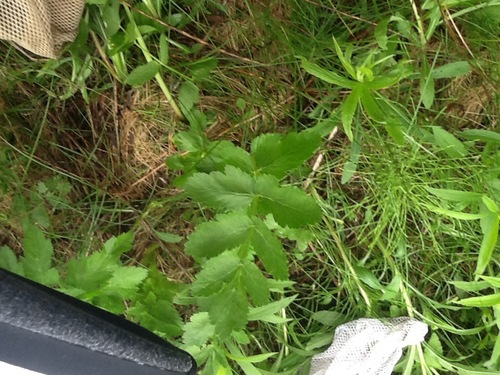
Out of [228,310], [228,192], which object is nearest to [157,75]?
[228,192]

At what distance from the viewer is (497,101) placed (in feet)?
3.01

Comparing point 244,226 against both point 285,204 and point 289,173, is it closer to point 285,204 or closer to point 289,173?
point 285,204

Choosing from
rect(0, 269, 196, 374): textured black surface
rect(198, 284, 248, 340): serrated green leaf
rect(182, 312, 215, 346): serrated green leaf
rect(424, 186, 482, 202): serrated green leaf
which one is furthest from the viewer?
rect(182, 312, 215, 346): serrated green leaf

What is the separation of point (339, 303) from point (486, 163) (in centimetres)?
38

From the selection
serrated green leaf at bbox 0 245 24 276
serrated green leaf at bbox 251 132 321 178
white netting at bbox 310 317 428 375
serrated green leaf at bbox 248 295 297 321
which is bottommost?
white netting at bbox 310 317 428 375

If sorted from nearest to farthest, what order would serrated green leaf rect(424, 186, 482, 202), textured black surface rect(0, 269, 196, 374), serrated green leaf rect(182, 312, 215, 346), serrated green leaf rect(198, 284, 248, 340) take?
textured black surface rect(0, 269, 196, 374), serrated green leaf rect(198, 284, 248, 340), serrated green leaf rect(424, 186, 482, 202), serrated green leaf rect(182, 312, 215, 346)

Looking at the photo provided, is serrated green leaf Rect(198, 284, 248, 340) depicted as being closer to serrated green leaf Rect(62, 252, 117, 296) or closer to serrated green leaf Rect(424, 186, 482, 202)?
serrated green leaf Rect(62, 252, 117, 296)

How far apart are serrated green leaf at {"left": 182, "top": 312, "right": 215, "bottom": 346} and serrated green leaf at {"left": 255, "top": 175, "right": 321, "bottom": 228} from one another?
11.1 inches

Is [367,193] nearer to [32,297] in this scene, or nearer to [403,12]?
[403,12]

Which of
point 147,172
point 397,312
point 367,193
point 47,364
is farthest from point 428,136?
point 47,364

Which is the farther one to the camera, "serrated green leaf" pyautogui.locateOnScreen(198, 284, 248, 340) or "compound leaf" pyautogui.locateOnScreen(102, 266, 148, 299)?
"compound leaf" pyautogui.locateOnScreen(102, 266, 148, 299)

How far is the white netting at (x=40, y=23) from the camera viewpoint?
0.81 meters

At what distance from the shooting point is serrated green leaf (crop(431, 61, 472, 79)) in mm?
845

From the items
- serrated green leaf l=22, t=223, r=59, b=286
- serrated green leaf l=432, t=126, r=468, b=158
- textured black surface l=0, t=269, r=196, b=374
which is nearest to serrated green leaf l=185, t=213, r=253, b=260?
textured black surface l=0, t=269, r=196, b=374
